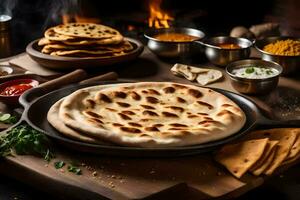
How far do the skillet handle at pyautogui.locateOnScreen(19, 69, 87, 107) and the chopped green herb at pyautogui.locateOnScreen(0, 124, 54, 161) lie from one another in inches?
11.4

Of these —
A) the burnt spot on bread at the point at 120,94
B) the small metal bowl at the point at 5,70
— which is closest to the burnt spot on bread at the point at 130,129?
the burnt spot on bread at the point at 120,94

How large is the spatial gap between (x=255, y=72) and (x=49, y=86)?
1.27m

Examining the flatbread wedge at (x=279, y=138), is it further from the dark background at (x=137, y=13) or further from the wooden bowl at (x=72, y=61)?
the dark background at (x=137, y=13)

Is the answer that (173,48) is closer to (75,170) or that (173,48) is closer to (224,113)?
(224,113)

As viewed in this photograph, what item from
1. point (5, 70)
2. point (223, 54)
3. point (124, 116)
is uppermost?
point (124, 116)

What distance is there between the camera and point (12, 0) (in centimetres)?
618

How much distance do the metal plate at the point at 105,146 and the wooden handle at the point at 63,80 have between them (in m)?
0.09

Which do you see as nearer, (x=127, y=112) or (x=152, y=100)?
(x=127, y=112)

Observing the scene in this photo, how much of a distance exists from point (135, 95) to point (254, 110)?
61 cm

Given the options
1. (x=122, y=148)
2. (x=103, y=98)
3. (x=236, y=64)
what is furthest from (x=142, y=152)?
(x=236, y=64)

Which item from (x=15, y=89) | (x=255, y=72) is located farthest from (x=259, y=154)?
(x=15, y=89)

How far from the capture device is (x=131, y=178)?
239 centimetres

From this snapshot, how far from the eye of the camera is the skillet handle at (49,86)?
3.00m

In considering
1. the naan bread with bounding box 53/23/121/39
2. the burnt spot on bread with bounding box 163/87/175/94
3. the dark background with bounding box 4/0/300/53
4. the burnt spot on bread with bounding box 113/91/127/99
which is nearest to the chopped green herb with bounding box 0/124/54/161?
the burnt spot on bread with bounding box 113/91/127/99
